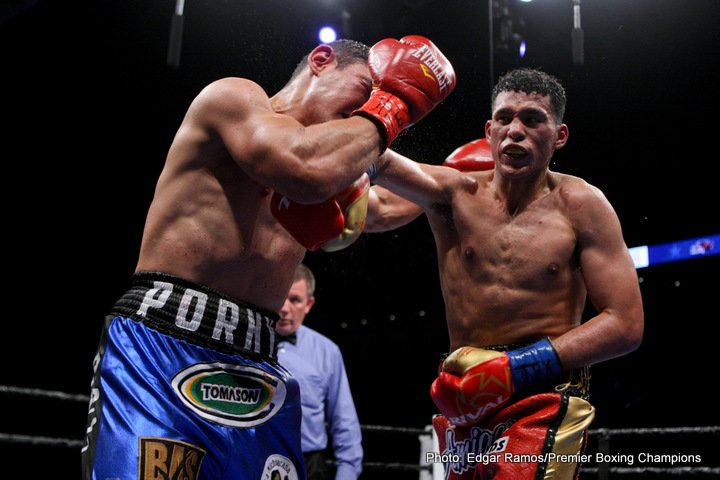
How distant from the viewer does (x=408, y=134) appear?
10.7 ft

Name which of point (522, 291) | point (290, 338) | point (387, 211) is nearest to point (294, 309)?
point (290, 338)

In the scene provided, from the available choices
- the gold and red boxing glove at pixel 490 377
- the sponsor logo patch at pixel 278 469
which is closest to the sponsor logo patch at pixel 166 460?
the sponsor logo patch at pixel 278 469

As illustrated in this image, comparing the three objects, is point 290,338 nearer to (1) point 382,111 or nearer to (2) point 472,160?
(2) point 472,160

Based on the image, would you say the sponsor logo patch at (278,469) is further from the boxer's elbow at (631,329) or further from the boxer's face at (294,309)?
the boxer's face at (294,309)

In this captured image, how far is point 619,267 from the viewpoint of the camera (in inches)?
71.4

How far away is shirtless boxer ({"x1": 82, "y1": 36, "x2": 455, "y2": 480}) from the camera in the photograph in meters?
1.30

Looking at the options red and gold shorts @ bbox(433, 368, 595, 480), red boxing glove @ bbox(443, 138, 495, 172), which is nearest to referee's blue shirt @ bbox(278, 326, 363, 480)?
red boxing glove @ bbox(443, 138, 495, 172)

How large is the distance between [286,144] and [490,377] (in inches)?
28.8

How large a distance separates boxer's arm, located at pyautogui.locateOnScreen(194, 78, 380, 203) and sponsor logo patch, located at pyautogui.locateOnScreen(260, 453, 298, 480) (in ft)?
1.65

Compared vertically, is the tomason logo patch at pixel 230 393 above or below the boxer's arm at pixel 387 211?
below

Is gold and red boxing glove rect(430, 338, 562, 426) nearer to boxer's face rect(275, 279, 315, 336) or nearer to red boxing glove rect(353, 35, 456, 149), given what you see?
red boxing glove rect(353, 35, 456, 149)

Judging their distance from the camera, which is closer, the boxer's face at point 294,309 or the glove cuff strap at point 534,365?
the glove cuff strap at point 534,365

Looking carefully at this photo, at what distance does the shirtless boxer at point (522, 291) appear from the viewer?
169 cm

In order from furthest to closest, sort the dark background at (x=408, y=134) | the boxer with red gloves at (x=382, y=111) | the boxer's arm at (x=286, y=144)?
the dark background at (x=408, y=134), the boxer with red gloves at (x=382, y=111), the boxer's arm at (x=286, y=144)
